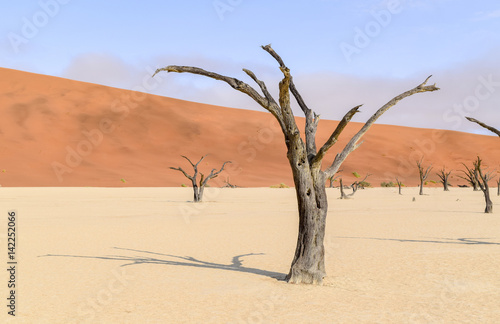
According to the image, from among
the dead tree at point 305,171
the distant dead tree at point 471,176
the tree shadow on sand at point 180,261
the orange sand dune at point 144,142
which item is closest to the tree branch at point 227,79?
the dead tree at point 305,171

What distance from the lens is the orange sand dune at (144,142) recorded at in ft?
201

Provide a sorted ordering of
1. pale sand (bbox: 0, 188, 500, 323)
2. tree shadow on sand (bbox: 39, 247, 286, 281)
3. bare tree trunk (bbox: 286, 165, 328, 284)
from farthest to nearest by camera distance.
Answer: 1. tree shadow on sand (bbox: 39, 247, 286, 281)
2. bare tree trunk (bbox: 286, 165, 328, 284)
3. pale sand (bbox: 0, 188, 500, 323)

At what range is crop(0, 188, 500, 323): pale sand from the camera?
258 inches

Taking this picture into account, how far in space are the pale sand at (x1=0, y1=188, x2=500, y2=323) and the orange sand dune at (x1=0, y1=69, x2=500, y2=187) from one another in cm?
4316

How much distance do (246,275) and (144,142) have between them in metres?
67.0

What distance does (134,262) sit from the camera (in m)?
10.3

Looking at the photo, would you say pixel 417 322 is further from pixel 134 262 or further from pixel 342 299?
pixel 134 262

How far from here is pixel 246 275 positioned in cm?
903

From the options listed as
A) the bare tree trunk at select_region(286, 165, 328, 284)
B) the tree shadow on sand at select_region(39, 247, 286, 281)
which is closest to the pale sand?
the tree shadow on sand at select_region(39, 247, 286, 281)

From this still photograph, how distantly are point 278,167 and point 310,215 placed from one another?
6695 centimetres

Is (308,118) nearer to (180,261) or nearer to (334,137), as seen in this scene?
(334,137)

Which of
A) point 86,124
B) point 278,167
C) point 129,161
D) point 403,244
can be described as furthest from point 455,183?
point 403,244

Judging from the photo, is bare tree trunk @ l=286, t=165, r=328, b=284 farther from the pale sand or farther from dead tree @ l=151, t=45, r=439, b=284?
the pale sand

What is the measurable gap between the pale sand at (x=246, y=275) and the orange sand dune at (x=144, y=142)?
4316cm
